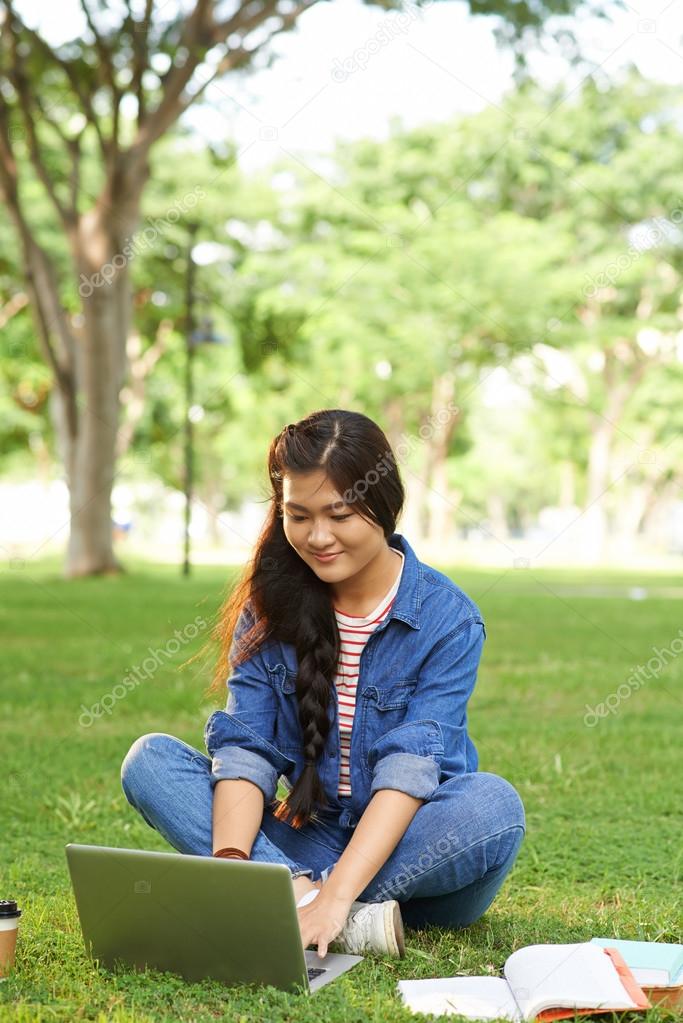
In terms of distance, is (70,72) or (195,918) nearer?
(195,918)

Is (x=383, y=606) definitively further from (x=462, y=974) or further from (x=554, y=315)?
(x=554, y=315)

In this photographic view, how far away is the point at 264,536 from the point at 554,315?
2357cm

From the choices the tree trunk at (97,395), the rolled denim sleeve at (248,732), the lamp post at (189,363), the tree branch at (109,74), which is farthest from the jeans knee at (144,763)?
the lamp post at (189,363)

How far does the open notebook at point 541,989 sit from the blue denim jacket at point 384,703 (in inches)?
18.4

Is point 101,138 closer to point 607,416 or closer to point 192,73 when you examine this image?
point 192,73

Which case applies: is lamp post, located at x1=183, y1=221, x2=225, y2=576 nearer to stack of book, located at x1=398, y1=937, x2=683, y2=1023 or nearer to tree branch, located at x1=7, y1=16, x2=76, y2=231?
tree branch, located at x1=7, y1=16, x2=76, y2=231

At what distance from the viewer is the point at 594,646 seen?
395 inches

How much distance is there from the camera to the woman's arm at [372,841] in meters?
2.91

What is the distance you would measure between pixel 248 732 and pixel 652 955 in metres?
1.07

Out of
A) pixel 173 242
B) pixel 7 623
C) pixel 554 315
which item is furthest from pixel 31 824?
pixel 554 315

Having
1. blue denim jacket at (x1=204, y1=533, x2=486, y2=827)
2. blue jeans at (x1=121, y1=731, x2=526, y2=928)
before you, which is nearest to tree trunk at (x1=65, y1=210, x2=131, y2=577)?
blue denim jacket at (x1=204, y1=533, x2=486, y2=827)

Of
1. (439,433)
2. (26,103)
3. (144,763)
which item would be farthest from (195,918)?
(439,433)

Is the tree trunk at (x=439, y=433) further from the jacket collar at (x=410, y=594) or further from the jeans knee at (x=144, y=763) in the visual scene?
the jeans knee at (x=144, y=763)

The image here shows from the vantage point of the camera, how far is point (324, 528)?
122 inches
